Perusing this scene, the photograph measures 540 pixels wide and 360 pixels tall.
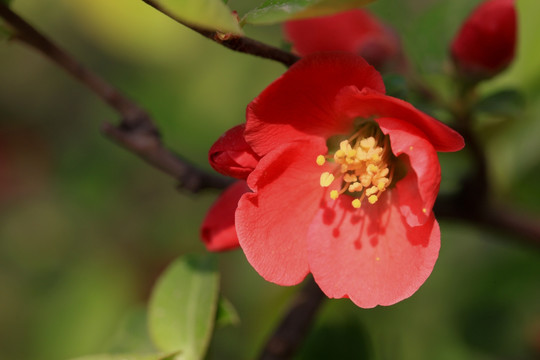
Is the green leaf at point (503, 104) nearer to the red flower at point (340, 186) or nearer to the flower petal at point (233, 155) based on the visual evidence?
the red flower at point (340, 186)

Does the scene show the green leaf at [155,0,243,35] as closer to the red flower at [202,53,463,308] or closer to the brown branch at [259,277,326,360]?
the red flower at [202,53,463,308]

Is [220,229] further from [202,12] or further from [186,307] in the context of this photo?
[202,12]

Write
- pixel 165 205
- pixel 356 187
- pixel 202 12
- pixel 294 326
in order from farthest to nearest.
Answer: pixel 165 205 → pixel 294 326 → pixel 356 187 → pixel 202 12

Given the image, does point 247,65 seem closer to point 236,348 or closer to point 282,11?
point 236,348

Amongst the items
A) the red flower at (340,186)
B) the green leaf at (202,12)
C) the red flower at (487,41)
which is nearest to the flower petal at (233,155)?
the red flower at (340,186)

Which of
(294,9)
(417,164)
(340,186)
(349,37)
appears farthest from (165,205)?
(294,9)

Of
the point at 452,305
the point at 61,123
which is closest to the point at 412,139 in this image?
the point at 452,305

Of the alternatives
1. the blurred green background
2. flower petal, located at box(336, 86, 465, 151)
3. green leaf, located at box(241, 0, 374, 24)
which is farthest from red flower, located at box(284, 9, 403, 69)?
green leaf, located at box(241, 0, 374, 24)
